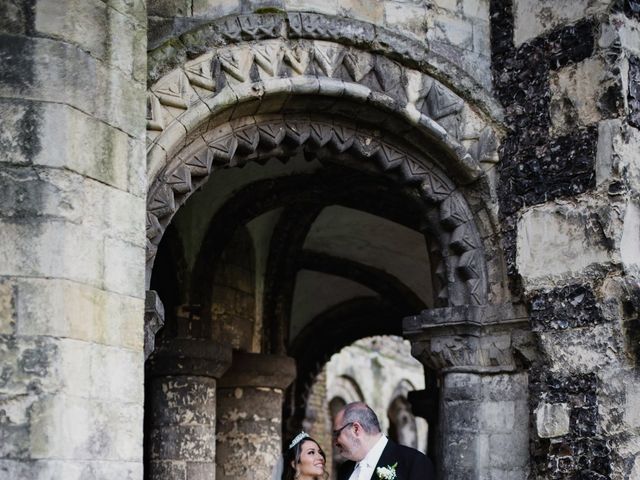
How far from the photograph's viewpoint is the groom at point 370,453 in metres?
5.81

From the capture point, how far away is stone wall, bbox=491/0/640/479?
21.9ft

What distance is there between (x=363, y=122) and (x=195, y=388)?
241 centimetres

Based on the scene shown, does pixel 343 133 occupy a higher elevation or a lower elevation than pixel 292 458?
higher

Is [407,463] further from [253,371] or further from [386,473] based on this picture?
[253,371]

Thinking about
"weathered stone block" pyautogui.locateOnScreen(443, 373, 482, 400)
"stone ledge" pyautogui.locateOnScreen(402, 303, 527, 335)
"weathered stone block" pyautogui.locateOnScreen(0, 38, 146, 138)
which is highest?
"weathered stone block" pyautogui.locateOnScreen(0, 38, 146, 138)

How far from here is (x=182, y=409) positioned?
28.0ft

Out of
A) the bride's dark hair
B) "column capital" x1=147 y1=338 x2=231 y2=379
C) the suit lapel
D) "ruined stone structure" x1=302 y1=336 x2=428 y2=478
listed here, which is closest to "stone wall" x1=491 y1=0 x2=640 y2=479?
the suit lapel

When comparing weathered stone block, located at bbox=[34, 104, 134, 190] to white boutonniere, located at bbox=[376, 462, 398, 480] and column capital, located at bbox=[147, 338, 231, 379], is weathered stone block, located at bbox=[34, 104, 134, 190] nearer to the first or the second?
white boutonniere, located at bbox=[376, 462, 398, 480]

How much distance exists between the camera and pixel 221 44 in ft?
21.8

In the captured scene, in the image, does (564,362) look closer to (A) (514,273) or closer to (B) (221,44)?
(A) (514,273)

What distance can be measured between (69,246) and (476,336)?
3185mm

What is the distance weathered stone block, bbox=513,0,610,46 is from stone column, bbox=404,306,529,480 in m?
1.59

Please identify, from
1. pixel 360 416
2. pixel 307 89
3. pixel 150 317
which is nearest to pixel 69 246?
pixel 150 317

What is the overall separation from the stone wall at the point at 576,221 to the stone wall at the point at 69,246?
2.66 meters
